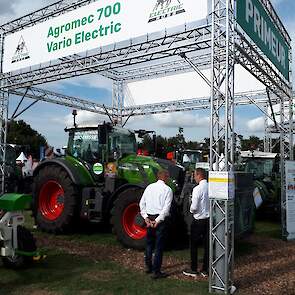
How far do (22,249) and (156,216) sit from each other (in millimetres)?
1981

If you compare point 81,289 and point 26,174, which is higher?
point 26,174

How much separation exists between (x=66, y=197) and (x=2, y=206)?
259cm

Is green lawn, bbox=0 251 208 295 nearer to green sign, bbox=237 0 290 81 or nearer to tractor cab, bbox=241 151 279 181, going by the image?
green sign, bbox=237 0 290 81

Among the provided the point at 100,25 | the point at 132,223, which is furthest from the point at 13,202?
the point at 100,25

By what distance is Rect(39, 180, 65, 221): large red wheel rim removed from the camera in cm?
873

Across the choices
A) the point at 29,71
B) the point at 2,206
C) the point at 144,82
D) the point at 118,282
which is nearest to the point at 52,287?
the point at 118,282

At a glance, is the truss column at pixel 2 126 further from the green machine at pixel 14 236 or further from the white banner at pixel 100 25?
the green machine at pixel 14 236

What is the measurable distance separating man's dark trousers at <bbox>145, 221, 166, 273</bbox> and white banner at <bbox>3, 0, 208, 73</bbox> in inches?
161

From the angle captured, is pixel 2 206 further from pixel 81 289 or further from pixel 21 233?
pixel 81 289

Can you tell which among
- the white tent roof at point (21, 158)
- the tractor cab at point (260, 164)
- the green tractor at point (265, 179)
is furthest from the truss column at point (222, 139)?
the white tent roof at point (21, 158)

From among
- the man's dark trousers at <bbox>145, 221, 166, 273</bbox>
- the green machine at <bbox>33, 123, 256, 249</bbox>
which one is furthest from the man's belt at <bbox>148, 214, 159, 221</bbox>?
the green machine at <bbox>33, 123, 256, 249</bbox>

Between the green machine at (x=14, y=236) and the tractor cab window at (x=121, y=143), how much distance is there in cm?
284

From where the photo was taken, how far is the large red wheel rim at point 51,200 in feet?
28.6

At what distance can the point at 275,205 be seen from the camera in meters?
10.8
